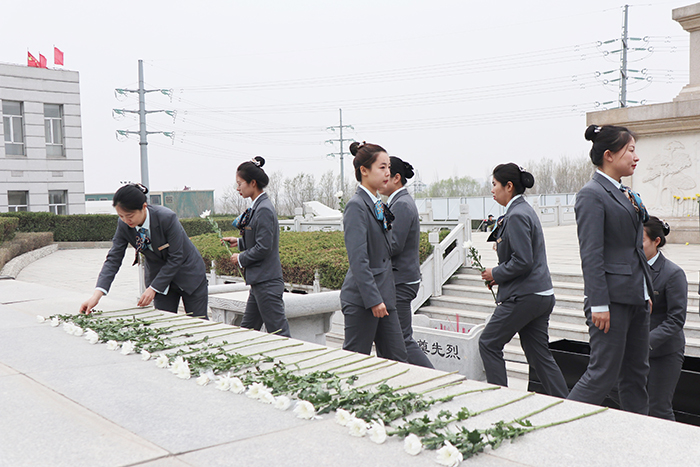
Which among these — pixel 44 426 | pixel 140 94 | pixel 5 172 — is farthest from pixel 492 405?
pixel 5 172

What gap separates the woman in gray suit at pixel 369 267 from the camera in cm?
347

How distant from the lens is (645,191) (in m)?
10.2

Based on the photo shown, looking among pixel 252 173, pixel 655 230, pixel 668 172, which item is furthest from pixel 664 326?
pixel 668 172

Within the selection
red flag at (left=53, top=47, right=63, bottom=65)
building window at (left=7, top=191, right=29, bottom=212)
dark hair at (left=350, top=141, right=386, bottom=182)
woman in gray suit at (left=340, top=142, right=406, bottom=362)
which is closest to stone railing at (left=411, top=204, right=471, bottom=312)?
woman in gray suit at (left=340, top=142, right=406, bottom=362)

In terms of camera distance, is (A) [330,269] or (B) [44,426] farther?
(A) [330,269]

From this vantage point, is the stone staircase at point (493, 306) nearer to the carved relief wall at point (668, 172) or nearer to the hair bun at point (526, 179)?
the hair bun at point (526, 179)

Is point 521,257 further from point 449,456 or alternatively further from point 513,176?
point 449,456

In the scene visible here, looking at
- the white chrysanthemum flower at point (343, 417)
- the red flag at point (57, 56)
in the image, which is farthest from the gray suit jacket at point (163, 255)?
the red flag at point (57, 56)

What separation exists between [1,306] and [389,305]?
10.3ft

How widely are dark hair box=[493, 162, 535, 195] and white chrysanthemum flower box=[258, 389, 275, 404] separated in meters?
2.41

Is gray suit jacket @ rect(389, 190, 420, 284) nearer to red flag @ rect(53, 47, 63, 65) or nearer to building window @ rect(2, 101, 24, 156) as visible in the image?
building window @ rect(2, 101, 24, 156)

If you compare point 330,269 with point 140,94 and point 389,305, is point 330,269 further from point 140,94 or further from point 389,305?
point 140,94

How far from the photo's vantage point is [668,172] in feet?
32.4

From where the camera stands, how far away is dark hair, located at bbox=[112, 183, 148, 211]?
12.9 feet
